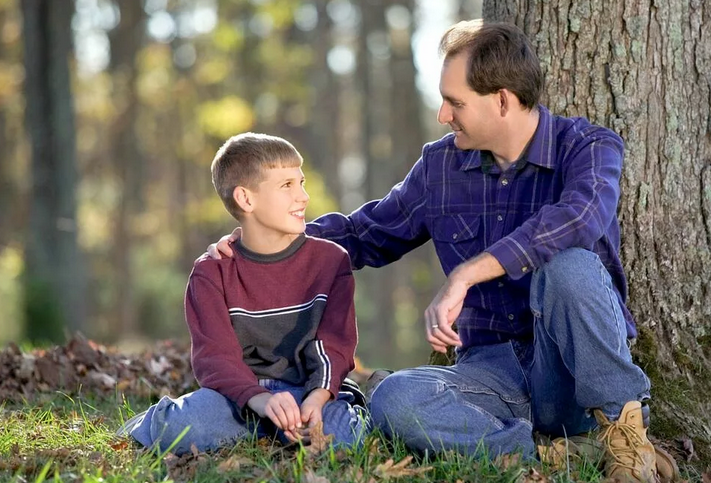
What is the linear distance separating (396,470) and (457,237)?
4.00 ft

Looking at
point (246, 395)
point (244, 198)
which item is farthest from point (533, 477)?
point (244, 198)

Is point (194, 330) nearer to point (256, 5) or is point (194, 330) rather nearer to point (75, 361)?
point (75, 361)

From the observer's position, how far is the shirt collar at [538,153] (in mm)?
3822

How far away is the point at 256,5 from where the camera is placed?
72.3ft

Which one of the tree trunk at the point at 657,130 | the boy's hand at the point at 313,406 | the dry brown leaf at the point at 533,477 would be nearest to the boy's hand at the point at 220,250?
the boy's hand at the point at 313,406

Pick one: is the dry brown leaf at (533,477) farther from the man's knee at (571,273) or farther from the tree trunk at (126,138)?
the tree trunk at (126,138)

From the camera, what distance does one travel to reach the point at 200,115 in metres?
20.5

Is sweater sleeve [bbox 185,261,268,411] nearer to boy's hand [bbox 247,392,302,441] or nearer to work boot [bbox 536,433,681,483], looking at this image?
boy's hand [bbox 247,392,302,441]

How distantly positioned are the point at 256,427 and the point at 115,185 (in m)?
25.6

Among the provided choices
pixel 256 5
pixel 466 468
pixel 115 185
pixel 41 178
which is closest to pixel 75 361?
pixel 466 468

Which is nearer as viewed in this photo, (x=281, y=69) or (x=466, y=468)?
(x=466, y=468)

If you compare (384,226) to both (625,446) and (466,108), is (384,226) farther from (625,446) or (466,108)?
(625,446)

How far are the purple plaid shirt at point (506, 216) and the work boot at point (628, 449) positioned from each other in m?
0.47

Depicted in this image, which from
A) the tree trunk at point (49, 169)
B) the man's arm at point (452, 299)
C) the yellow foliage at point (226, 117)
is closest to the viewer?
the man's arm at point (452, 299)
